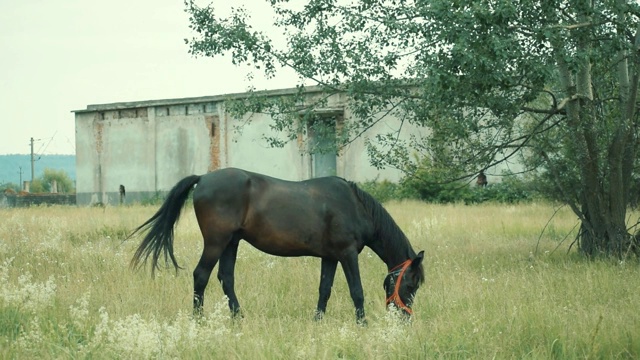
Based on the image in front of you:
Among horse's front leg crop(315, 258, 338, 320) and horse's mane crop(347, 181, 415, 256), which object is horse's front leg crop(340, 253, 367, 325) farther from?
horse's mane crop(347, 181, 415, 256)

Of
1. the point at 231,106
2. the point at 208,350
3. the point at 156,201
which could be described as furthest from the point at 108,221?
the point at 156,201

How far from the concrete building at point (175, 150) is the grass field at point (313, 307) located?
61.5 ft

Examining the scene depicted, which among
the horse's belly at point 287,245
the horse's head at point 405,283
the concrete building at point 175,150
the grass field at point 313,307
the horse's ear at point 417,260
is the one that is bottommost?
the grass field at point 313,307

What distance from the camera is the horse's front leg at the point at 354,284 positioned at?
8443mm

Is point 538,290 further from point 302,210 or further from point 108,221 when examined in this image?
point 108,221

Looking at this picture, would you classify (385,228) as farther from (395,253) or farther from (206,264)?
(206,264)

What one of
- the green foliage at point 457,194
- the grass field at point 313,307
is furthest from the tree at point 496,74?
the green foliage at point 457,194

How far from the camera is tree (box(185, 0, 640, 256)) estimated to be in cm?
1023

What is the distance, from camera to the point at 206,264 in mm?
8438

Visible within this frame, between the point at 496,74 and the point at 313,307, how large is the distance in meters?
3.84

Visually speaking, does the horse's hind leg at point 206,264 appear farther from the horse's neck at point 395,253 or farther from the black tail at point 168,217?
the horse's neck at point 395,253

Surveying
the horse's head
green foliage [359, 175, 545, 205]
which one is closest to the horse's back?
the horse's head

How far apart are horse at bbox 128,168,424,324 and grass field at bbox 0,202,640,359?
0.40m

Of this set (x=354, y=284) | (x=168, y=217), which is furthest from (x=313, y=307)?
(x=168, y=217)
